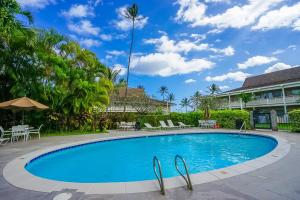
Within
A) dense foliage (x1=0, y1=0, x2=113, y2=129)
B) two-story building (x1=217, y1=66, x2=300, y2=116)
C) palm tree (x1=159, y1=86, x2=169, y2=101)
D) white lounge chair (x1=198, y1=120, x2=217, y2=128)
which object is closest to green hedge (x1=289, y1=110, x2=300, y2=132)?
white lounge chair (x1=198, y1=120, x2=217, y2=128)

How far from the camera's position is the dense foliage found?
537 inches

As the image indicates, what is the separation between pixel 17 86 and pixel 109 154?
31.0ft

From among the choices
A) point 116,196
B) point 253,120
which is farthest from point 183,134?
point 116,196

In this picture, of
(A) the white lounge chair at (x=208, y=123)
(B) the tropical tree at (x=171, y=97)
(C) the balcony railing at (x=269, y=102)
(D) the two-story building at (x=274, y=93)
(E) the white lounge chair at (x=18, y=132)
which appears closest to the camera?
(E) the white lounge chair at (x=18, y=132)

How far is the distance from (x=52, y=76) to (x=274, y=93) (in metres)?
30.1

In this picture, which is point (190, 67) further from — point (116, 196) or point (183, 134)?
point (116, 196)

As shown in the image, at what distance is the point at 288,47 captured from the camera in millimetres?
19859

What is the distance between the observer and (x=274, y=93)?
2961 centimetres

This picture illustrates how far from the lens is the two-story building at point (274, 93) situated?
26.0m

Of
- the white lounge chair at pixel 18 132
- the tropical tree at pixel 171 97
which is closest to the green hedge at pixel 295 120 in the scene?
the white lounge chair at pixel 18 132

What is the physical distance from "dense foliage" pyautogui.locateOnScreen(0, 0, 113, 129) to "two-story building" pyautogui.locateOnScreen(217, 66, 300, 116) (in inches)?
791

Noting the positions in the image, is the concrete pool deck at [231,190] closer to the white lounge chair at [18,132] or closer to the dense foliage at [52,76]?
the white lounge chair at [18,132]

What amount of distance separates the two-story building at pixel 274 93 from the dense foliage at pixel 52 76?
65.9 feet

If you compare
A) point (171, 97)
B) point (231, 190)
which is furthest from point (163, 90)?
point (231, 190)
